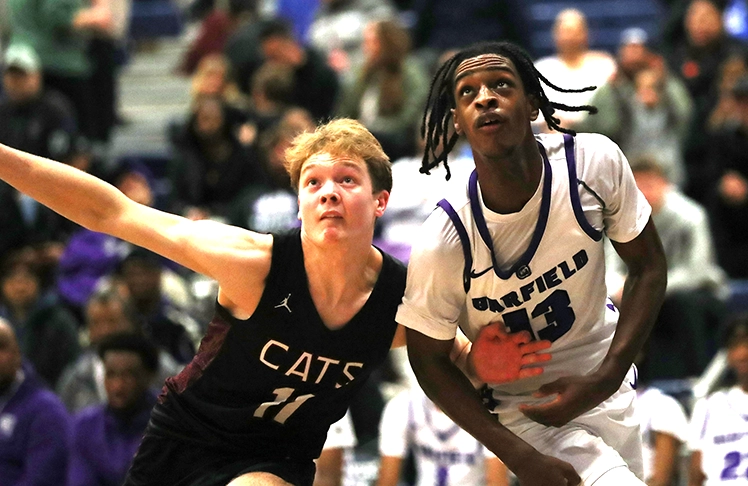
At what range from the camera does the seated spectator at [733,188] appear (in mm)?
9477

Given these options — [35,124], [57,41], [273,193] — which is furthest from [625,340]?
[57,41]

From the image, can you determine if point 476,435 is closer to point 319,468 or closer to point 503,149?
point 503,149

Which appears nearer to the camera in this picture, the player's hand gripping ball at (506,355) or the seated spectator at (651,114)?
the player's hand gripping ball at (506,355)

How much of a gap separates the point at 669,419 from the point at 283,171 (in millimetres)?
3448

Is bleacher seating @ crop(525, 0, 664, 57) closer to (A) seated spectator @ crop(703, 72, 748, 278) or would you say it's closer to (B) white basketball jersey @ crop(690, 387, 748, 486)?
(A) seated spectator @ crop(703, 72, 748, 278)

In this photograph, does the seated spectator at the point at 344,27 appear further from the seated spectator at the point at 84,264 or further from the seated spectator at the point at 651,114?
the seated spectator at the point at 84,264

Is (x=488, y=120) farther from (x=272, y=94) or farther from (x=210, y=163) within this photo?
(x=272, y=94)

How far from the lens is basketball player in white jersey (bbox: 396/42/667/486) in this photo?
4410 mm

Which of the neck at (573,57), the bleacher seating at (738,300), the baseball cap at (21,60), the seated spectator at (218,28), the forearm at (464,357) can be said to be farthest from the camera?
the seated spectator at (218,28)

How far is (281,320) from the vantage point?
4.68m

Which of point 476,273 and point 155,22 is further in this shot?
point 155,22

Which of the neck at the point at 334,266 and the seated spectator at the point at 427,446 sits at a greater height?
the neck at the point at 334,266

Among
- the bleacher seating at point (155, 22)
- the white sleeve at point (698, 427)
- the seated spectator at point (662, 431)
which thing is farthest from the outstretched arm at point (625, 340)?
the bleacher seating at point (155, 22)

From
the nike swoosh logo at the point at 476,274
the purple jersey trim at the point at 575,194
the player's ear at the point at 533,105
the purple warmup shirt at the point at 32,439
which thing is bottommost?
the purple warmup shirt at the point at 32,439
